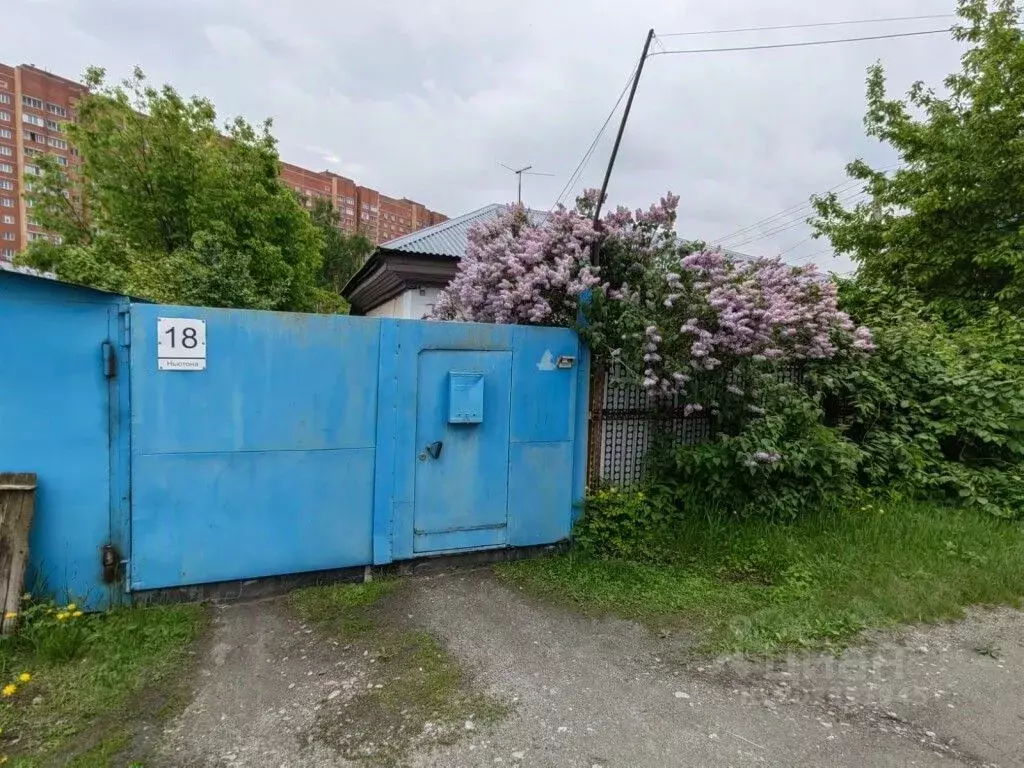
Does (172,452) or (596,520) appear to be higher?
(172,452)

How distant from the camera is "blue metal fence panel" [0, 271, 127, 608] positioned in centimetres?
295

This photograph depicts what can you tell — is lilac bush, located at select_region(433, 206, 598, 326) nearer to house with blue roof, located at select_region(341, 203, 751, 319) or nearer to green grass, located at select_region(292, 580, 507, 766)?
green grass, located at select_region(292, 580, 507, 766)

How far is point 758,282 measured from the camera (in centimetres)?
477

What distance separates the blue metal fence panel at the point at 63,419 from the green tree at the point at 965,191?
9632 mm

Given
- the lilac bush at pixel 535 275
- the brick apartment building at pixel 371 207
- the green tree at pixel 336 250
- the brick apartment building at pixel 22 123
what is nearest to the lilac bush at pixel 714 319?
the lilac bush at pixel 535 275

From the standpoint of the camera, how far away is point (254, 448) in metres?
3.46

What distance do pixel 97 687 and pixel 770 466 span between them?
4.71 meters

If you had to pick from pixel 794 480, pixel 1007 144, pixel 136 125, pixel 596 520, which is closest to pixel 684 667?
pixel 596 520

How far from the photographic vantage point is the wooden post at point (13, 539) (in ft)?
9.32

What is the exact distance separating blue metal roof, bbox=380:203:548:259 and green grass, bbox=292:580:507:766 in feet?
22.5

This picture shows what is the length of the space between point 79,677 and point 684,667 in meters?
3.10

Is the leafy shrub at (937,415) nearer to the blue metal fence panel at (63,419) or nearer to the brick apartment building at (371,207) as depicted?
the blue metal fence panel at (63,419)

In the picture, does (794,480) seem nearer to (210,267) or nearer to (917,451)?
(917,451)

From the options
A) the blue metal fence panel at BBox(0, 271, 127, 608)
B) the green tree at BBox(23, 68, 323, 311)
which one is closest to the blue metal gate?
the blue metal fence panel at BBox(0, 271, 127, 608)
